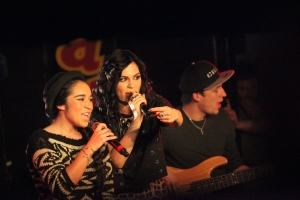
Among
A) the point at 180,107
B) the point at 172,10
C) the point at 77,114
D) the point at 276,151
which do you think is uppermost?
the point at 172,10

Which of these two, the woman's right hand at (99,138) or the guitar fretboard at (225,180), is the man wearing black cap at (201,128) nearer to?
the guitar fretboard at (225,180)

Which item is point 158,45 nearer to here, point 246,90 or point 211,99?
point 211,99

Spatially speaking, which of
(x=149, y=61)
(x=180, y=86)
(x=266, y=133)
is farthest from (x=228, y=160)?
(x=149, y=61)

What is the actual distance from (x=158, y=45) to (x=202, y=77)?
388 millimetres

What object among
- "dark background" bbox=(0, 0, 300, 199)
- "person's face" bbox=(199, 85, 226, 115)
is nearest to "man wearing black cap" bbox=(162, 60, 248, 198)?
"person's face" bbox=(199, 85, 226, 115)

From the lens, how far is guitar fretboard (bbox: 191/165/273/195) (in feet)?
9.94

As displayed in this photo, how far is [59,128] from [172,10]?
4.86ft

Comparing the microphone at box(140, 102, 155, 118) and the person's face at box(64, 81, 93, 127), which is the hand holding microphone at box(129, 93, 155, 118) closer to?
the microphone at box(140, 102, 155, 118)

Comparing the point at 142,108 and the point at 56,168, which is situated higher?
the point at 142,108

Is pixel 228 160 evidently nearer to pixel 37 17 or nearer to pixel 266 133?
pixel 266 133

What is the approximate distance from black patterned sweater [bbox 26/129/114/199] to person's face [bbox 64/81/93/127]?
0.10 meters

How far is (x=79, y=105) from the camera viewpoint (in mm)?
2246

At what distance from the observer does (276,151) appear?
3.27 meters

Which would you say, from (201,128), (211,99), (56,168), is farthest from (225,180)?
(56,168)
